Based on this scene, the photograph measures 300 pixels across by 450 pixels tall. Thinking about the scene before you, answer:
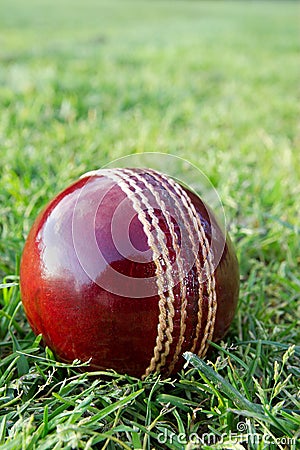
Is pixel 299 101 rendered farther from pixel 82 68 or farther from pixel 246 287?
pixel 246 287

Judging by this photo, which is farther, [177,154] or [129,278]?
[177,154]

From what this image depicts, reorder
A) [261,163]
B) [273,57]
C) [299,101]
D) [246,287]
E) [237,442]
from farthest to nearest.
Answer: [273,57], [299,101], [261,163], [246,287], [237,442]

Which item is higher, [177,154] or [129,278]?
[129,278]

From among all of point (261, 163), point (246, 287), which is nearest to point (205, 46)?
point (261, 163)
